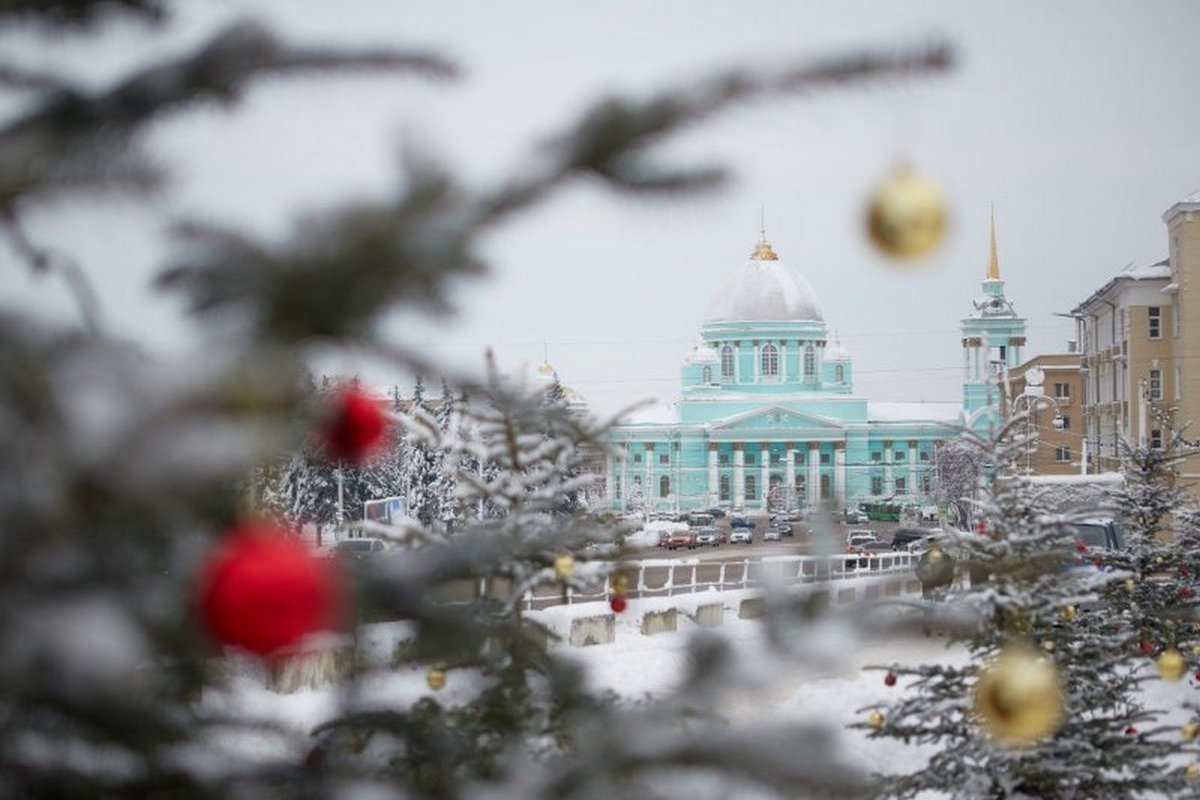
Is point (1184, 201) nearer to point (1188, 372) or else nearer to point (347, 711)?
point (1188, 372)

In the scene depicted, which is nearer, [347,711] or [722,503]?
[347,711]

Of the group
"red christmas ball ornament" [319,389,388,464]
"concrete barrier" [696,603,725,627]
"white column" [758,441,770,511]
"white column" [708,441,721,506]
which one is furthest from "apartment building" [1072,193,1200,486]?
"red christmas ball ornament" [319,389,388,464]

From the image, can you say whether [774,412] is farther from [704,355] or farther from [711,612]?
[711,612]

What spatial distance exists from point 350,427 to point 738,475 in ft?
235

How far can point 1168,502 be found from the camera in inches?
591

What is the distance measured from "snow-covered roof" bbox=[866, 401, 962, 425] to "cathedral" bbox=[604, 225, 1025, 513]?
116mm

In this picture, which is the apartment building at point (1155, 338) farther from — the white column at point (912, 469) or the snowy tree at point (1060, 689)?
the snowy tree at point (1060, 689)

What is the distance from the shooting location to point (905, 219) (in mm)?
1422

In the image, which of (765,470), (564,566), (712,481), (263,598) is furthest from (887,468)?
Answer: (263,598)

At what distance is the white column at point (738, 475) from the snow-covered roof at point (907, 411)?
8.61 m

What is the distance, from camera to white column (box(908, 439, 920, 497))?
6769 cm

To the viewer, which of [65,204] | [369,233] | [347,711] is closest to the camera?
[369,233]

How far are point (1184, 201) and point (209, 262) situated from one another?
133 feet

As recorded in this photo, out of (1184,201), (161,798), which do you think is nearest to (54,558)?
(161,798)
